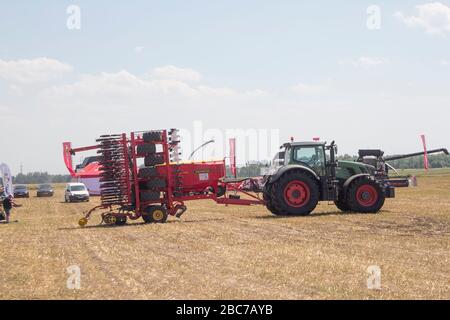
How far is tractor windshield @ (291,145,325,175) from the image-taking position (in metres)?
22.4

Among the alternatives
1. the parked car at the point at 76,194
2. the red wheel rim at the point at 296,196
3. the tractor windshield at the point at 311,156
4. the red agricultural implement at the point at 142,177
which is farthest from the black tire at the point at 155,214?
the parked car at the point at 76,194

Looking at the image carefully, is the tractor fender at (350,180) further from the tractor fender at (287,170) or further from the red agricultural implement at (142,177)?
the red agricultural implement at (142,177)

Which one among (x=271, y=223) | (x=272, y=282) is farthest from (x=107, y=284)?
(x=271, y=223)

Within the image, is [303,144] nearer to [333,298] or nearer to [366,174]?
[366,174]

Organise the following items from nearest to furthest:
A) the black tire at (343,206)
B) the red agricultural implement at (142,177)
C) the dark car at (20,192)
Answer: the red agricultural implement at (142,177)
the black tire at (343,206)
the dark car at (20,192)

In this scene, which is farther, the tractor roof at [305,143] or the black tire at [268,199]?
the tractor roof at [305,143]

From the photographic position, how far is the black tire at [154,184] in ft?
68.6

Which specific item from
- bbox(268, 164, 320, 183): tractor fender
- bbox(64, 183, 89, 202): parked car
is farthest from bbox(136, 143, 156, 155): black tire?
bbox(64, 183, 89, 202): parked car

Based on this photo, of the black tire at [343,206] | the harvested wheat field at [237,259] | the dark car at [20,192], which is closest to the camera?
the harvested wheat field at [237,259]

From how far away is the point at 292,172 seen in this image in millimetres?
21781

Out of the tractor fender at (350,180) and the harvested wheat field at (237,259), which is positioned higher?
the tractor fender at (350,180)

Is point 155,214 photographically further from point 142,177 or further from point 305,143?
point 305,143

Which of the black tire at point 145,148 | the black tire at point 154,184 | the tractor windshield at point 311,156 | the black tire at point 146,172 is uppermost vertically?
the black tire at point 145,148
